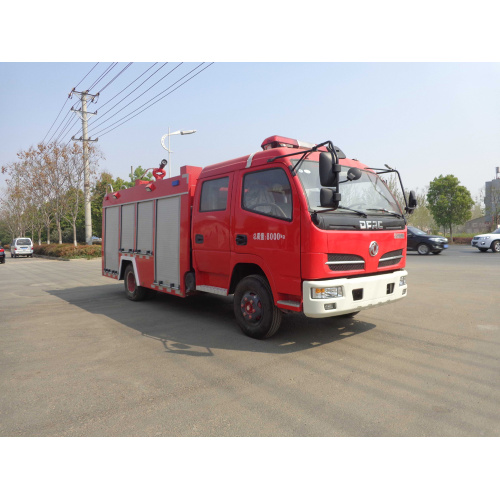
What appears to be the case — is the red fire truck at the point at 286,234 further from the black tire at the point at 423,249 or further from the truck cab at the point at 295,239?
the black tire at the point at 423,249

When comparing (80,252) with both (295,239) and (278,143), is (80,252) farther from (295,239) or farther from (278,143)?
(295,239)

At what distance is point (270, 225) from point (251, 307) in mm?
1199

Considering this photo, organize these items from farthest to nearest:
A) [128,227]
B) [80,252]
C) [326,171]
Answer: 1. [80,252]
2. [128,227]
3. [326,171]

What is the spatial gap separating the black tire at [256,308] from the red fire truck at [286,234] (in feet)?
0.05

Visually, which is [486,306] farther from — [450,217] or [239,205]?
[450,217]

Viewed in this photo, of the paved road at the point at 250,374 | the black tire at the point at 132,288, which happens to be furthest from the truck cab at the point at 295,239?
the black tire at the point at 132,288

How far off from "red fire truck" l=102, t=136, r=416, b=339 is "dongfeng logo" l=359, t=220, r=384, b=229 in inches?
0.6

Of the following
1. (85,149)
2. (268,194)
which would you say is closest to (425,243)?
(268,194)

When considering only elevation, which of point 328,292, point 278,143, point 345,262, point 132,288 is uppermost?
point 278,143

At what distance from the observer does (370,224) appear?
509 cm

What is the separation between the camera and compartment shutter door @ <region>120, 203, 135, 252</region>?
864 cm

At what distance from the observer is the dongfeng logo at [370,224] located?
4.98 m

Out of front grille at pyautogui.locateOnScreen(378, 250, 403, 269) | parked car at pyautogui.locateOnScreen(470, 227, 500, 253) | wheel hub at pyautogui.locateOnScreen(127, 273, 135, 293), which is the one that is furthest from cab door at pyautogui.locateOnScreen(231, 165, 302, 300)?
parked car at pyautogui.locateOnScreen(470, 227, 500, 253)

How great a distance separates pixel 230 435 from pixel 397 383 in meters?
1.85
